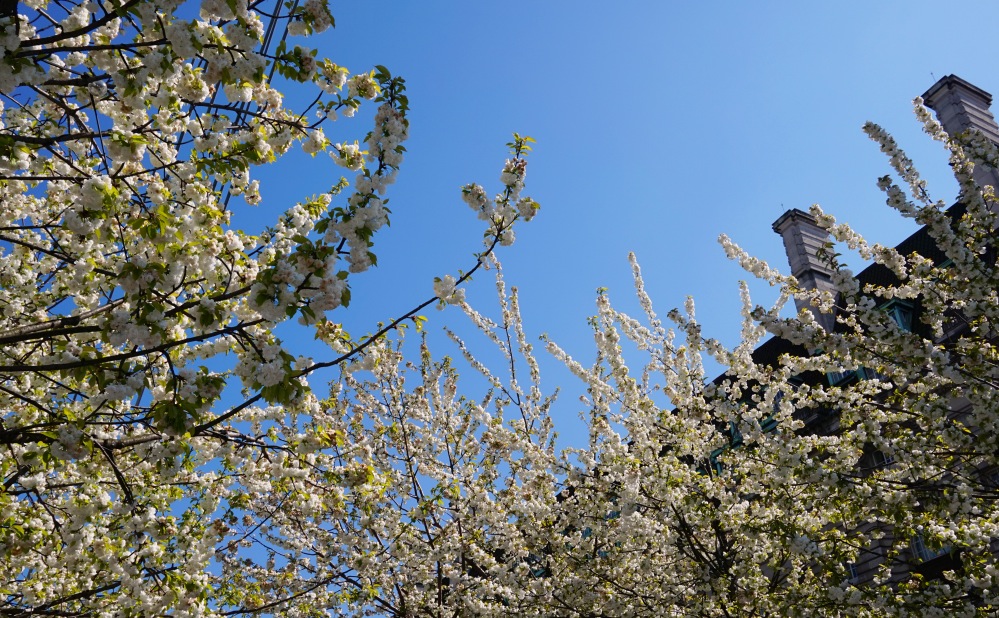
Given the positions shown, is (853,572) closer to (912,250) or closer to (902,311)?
(902,311)

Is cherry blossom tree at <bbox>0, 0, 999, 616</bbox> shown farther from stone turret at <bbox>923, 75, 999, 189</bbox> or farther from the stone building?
stone turret at <bbox>923, 75, 999, 189</bbox>

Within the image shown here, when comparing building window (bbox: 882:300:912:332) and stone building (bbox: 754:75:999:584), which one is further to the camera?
building window (bbox: 882:300:912:332)

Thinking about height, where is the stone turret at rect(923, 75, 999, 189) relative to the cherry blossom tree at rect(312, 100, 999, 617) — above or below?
above

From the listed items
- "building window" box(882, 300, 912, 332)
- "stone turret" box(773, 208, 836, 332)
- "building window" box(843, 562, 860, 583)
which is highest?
"stone turret" box(773, 208, 836, 332)

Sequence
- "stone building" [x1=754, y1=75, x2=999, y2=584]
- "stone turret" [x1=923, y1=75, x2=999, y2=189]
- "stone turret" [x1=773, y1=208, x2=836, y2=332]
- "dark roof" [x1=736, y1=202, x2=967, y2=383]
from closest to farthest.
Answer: "stone building" [x1=754, y1=75, x2=999, y2=584], "dark roof" [x1=736, y1=202, x2=967, y2=383], "stone turret" [x1=923, y1=75, x2=999, y2=189], "stone turret" [x1=773, y1=208, x2=836, y2=332]

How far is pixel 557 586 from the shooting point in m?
12.5

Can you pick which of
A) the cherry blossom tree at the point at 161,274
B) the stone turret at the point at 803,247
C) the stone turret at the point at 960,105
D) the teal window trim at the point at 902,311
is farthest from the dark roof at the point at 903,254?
the cherry blossom tree at the point at 161,274

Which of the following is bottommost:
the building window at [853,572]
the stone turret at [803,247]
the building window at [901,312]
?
the building window at [853,572]

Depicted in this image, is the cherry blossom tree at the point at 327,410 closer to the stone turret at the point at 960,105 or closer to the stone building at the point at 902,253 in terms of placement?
the stone building at the point at 902,253

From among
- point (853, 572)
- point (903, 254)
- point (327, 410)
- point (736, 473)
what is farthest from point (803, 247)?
point (327, 410)

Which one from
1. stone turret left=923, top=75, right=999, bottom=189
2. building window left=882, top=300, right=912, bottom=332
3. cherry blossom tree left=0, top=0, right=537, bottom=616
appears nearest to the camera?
cherry blossom tree left=0, top=0, right=537, bottom=616

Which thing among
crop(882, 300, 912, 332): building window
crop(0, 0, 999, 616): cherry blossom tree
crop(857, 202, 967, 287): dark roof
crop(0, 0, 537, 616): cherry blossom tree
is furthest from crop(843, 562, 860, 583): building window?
crop(0, 0, 537, 616): cherry blossom tree

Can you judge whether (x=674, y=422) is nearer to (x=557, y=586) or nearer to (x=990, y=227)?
(x=557, y=586)

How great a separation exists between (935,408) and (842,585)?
2462 mm
